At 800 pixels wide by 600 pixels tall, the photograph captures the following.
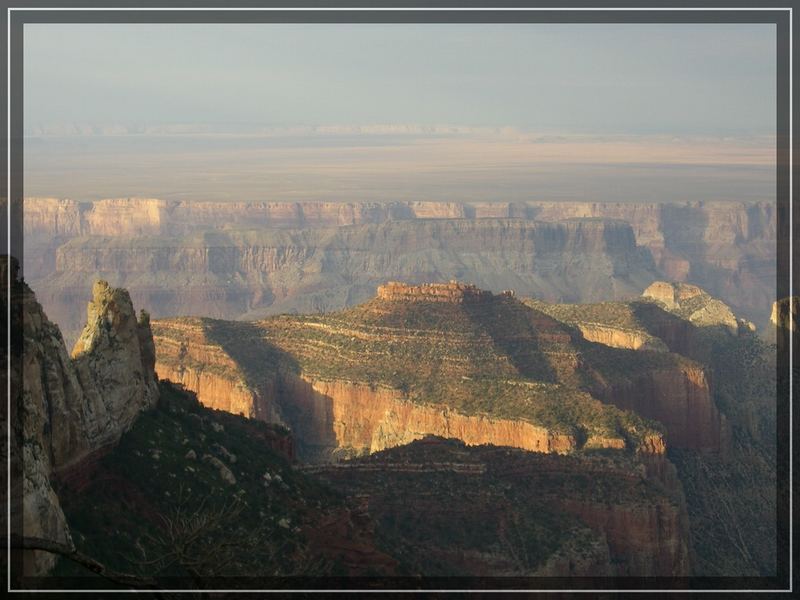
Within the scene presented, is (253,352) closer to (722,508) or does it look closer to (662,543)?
(722,508)

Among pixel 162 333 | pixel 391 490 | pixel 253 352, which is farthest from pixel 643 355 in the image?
pixel 391 490

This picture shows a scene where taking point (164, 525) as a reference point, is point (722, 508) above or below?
below

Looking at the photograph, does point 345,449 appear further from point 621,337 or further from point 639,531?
point 621,337

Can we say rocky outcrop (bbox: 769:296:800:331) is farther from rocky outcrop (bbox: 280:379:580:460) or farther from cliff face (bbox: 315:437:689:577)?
rocky outcrop (bbox: 280:379:580:460)

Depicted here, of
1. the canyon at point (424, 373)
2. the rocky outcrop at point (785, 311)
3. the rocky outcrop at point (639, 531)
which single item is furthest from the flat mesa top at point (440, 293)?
the rocky outcrop at point (639, 531)

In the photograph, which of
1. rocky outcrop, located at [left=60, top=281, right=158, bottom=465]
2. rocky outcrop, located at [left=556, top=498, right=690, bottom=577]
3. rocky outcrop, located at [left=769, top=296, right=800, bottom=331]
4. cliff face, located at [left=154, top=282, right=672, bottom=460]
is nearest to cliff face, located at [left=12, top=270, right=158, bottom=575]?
rocky outcrop, located at [left=60, top=281, right=158, bottom=465]

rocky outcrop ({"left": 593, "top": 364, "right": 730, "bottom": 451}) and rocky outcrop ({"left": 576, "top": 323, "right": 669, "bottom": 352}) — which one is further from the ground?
rocky outcrop ({"left": 576, "top": 323, "right": 669, "bottom": 352})

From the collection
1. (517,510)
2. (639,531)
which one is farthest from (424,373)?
(517,510)

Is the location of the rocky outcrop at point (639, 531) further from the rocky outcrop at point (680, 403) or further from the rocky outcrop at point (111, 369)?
the rocky outcrop at point (680, 403)
